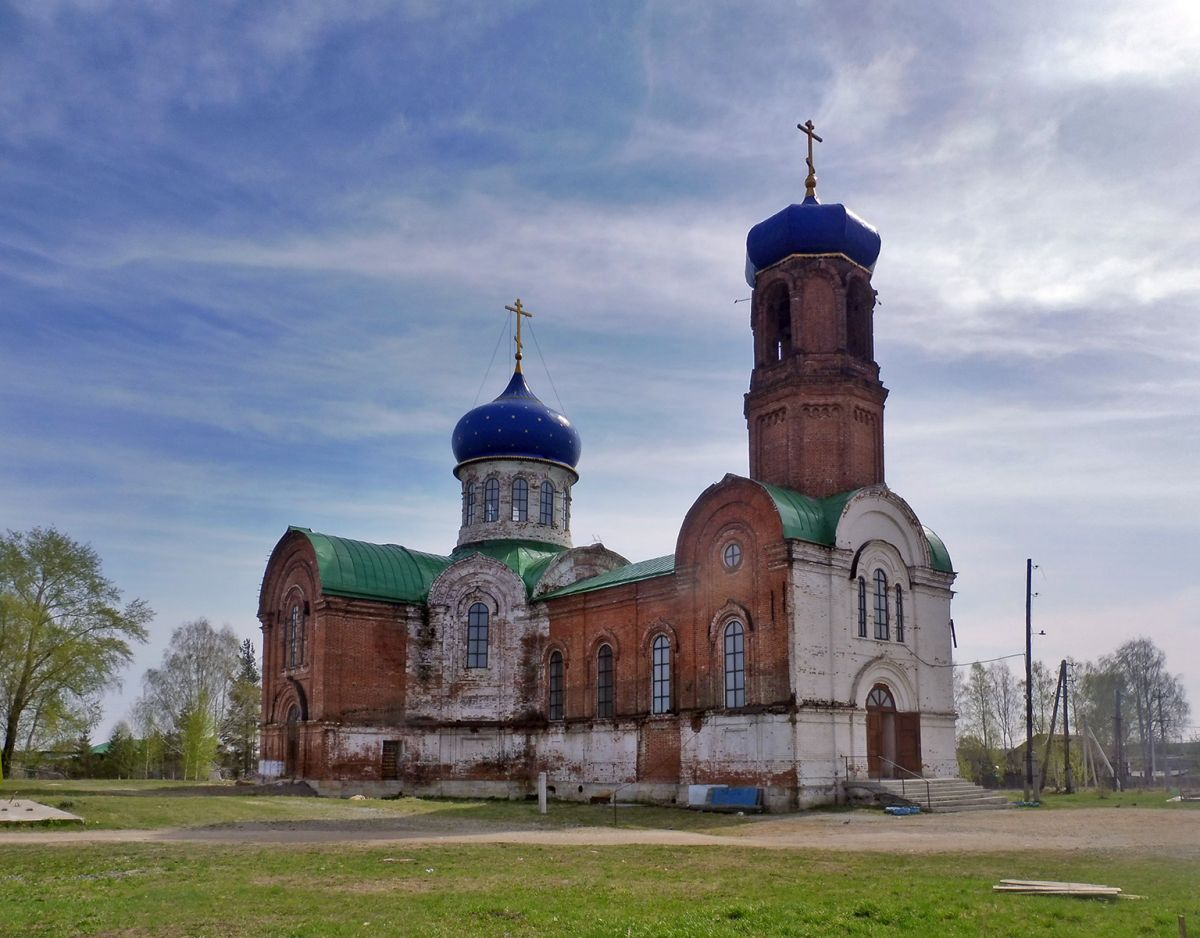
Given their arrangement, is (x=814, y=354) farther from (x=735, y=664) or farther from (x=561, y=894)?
(x=561, y=894)

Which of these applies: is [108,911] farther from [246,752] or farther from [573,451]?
[246,752]

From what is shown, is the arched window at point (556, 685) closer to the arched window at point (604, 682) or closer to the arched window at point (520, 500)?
the arched window at point (604, 682)

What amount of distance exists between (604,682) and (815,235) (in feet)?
44.1

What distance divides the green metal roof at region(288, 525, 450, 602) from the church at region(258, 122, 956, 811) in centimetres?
7

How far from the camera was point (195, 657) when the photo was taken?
5431 centimetres

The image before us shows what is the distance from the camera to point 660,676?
96.2 feet

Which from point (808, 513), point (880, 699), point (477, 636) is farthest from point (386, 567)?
point (880, 699)

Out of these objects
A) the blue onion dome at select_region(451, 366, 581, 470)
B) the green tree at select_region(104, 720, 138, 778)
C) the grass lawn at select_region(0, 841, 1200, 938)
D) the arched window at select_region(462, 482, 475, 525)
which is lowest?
the green tree at select_region(104, 720, 138, 778)

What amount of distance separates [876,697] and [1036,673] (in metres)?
34.0

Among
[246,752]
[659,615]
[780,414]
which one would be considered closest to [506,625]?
[659,615]

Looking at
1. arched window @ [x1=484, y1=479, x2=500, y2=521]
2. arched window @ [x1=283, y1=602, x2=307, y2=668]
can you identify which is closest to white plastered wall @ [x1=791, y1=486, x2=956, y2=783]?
arched window @ [x1=484, y1=479, x2=500, y2=521]

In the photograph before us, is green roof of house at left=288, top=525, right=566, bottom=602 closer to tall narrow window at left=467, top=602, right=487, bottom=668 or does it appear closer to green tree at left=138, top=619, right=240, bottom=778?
tall narrow window at left=467, top=602, right=487, bottom=668

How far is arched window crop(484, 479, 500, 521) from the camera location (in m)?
38.0

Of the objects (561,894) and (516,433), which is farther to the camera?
(516,433)
